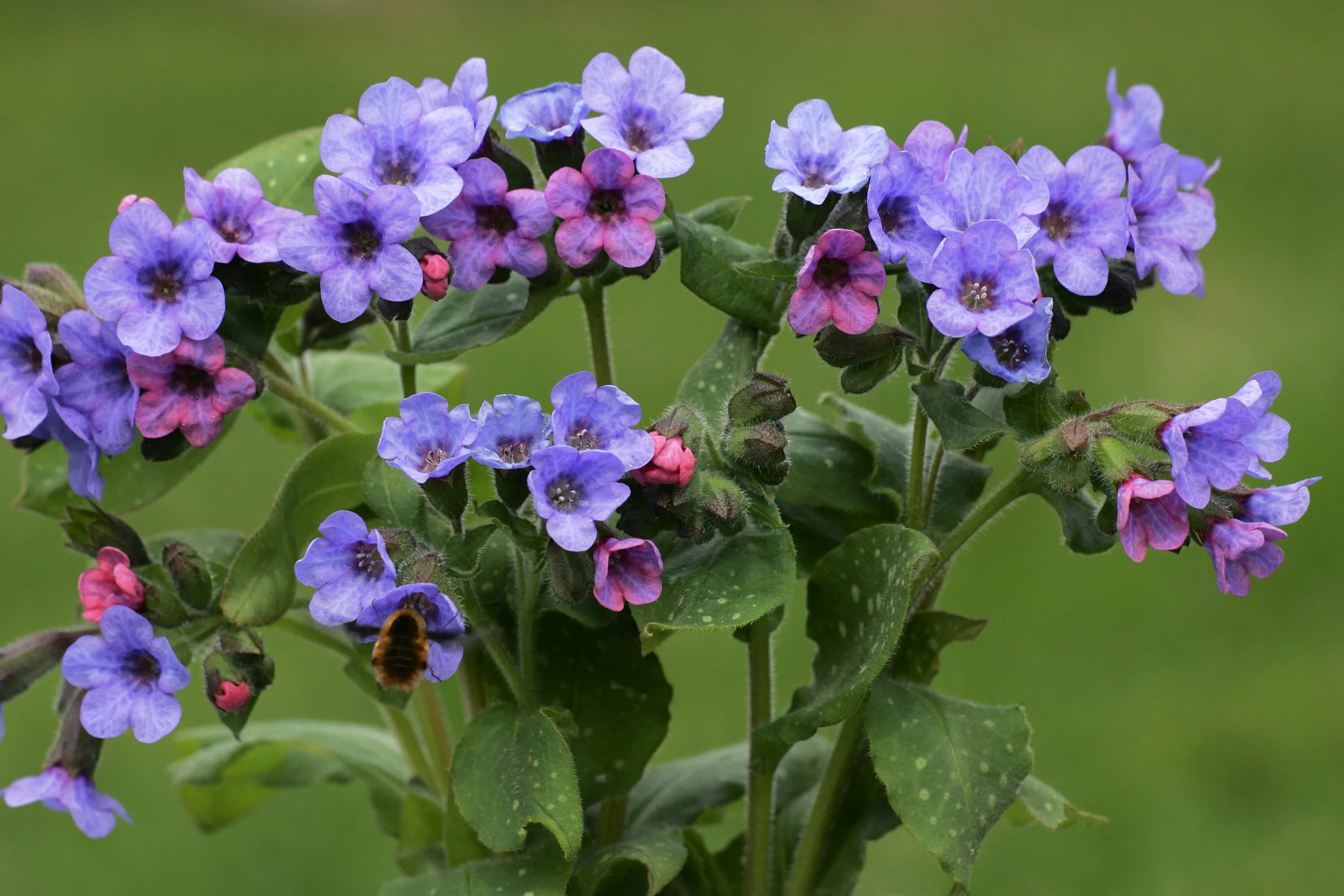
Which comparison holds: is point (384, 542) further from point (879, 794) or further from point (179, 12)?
point (179, 12)

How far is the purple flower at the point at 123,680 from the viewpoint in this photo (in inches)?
23.1

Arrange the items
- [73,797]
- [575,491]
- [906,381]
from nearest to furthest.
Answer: [575,491]
[73,797]
[906,381]

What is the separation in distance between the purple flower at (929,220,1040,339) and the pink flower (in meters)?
0.11

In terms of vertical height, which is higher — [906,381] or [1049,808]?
[1049,808]

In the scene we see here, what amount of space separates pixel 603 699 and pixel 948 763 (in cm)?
18

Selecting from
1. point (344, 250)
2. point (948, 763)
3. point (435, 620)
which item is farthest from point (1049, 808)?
point (344, 250)

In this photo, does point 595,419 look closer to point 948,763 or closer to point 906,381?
point 948,763

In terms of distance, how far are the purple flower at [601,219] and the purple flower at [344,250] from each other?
0.06m

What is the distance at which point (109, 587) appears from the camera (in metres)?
0.62

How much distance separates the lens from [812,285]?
58 centimetres

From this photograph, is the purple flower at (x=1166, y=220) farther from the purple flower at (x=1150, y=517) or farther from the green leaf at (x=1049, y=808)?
the green leaf at (x=1049, y=808)

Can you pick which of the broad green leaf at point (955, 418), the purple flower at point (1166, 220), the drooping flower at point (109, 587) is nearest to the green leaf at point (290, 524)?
the drooping flower at point (109, 587)

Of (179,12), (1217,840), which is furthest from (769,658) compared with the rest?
(179,12)

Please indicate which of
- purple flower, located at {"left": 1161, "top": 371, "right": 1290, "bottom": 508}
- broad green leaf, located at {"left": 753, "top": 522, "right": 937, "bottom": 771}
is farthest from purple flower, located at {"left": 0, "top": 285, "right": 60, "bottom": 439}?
purple flower, located at {"left": 1161, "top": 371, "right": 1290, "bottom": 508}
